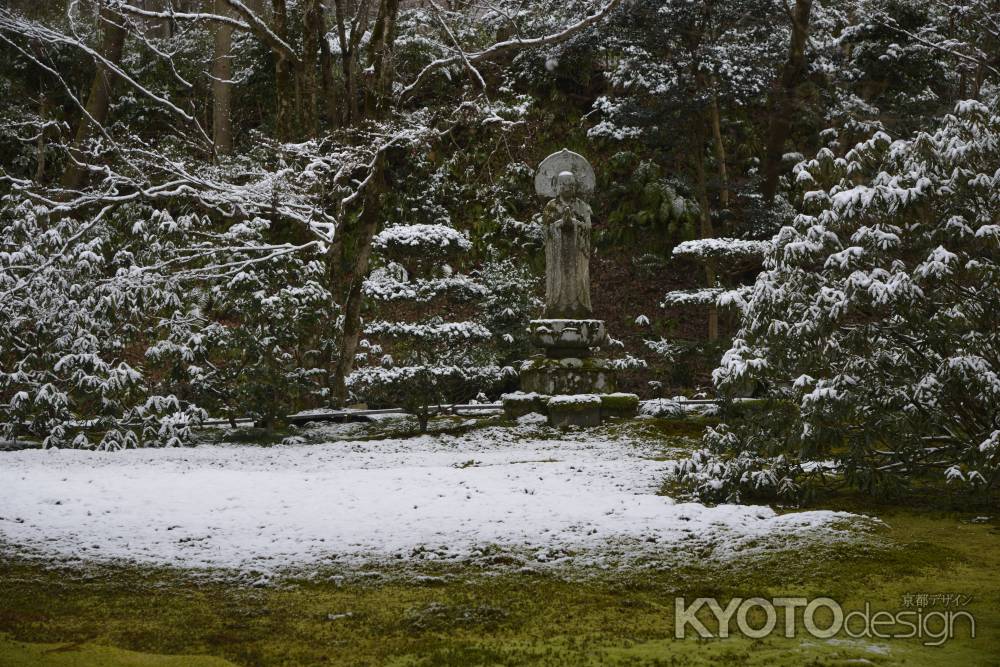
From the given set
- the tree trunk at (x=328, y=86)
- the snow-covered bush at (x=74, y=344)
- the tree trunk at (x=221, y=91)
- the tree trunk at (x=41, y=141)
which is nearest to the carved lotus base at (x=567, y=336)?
the snow-covered bush at (x=74, y=344)

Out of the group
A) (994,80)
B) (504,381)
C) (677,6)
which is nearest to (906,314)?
(504,381)

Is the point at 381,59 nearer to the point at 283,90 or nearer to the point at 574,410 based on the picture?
the point at 283,90

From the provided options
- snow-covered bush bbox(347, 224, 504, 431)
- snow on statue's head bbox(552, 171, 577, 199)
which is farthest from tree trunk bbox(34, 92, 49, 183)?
snow on statue's head bbox(552, 171, 577, 199)

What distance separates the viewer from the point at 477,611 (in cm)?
345

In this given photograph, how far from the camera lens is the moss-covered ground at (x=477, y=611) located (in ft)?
9.62

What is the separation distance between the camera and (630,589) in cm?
376

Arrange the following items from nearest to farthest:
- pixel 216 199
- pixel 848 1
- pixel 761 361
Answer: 1. pixel 761 361
2. pixel 216 199
3. pixel 848 1

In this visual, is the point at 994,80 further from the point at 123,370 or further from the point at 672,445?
the point at 123,370

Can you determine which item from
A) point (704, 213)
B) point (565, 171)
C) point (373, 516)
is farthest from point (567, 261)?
point (373, 516)

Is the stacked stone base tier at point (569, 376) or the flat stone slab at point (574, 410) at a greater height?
the stacked stone base tier at point (569, 376)

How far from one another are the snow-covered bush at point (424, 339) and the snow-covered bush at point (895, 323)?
402 cm

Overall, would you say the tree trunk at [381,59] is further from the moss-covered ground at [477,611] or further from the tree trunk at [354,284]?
the moss-covered ground at [477,611]

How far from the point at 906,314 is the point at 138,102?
15260 millimetres

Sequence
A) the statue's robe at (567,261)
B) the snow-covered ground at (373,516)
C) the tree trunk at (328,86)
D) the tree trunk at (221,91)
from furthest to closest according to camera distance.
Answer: the tree trunk at (221,91) → the tree trunk at (328,86) → the statue's robe at (567,261) → the snow-covered ground at (373,516)
